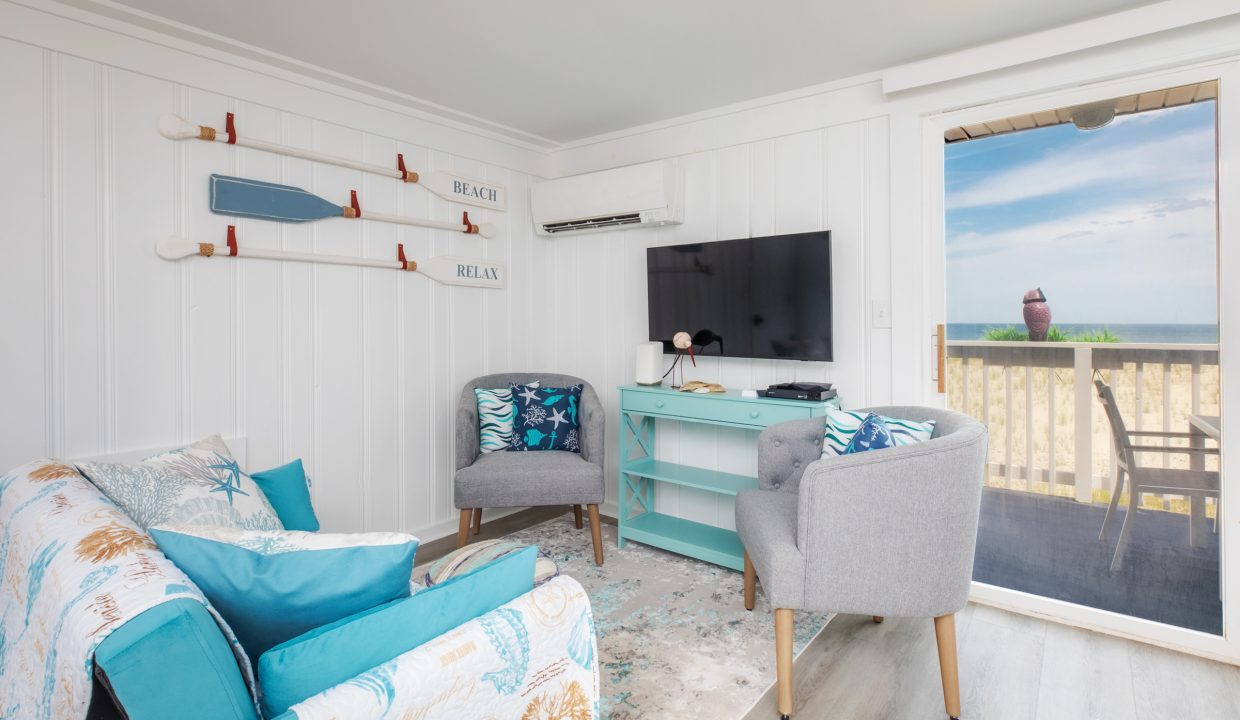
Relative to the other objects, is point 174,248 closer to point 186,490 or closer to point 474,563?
point 186,490

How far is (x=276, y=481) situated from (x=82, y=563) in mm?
999

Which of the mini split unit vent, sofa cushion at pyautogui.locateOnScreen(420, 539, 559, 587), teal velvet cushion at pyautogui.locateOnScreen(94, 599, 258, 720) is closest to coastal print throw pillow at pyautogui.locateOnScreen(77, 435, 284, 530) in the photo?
sofa cushion at pyautogui.locateOnScreen(420, 539, 559, 587)

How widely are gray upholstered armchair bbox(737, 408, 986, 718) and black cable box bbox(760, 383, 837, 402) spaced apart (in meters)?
0.89

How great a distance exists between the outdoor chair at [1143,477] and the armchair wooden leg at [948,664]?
108 centimetres

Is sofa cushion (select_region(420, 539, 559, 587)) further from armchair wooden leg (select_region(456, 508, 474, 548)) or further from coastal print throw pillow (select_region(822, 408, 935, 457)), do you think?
armchair wooden leg (select_region(456, 508, 474, 548))

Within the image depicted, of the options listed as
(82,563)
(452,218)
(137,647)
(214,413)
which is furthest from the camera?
(452,218)

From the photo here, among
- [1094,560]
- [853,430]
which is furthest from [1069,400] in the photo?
[853,430]

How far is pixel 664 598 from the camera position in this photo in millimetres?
2643

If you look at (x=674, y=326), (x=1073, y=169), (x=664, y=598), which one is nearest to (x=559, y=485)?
(x=664, y=598)

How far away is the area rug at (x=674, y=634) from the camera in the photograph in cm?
193

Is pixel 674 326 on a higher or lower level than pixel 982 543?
higher

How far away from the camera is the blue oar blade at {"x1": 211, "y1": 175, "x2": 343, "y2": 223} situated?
101 inches

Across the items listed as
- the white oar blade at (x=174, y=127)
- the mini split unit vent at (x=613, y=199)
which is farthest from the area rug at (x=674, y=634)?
the white oar blade at (x=174, y=127)

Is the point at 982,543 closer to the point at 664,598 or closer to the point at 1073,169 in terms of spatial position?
the point at 664,598
